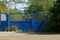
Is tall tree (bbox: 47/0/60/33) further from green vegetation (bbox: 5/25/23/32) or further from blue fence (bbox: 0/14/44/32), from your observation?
green vegetation (bbox: 5/25/23/32)

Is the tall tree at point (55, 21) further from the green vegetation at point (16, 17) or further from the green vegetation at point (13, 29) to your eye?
the green vegetation at point (13, 29)

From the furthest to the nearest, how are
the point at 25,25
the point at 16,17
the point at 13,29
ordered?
the point at 16,17
the point at 25,25
the point at 13,29

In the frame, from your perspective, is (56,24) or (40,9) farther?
(40,9)

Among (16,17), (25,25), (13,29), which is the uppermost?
(16,17)

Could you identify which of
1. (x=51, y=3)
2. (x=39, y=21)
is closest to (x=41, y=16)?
(x=39, y=21)

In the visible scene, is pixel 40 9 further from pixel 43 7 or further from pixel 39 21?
pixel 39 21

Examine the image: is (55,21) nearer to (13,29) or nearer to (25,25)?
(25,25)

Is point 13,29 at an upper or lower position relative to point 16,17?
lower

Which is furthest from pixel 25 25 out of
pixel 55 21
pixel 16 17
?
pixel 55 21

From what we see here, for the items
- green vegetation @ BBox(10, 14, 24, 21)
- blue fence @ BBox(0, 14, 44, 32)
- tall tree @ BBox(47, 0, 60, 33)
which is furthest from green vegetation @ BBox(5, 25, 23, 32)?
tall tree @ BBox(47, 0, 60, 33)

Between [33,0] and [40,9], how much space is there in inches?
123

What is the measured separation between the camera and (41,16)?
28.1m

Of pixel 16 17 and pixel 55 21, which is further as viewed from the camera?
pixel 16 17

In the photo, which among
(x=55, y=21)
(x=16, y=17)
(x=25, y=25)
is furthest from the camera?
(x=16, y=17)
